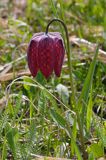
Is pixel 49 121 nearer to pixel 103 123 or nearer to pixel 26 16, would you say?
pixel 103 123

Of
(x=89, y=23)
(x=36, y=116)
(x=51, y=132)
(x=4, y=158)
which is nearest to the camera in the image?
(x=4, y=158)

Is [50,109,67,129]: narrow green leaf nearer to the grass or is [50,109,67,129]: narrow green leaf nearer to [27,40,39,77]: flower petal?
the grass

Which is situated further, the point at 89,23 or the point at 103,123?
Result: the point at 89,23

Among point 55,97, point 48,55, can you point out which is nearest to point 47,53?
point 48,55

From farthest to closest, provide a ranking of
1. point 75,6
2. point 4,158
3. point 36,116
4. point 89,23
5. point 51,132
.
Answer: point 75,6 → point 89,23 → point 36,116 → point 51,132 → point 4,158

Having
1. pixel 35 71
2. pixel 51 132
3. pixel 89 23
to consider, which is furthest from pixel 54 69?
pixel 89 23

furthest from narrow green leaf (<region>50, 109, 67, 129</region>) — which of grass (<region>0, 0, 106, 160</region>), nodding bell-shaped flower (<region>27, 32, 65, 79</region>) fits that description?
nodding bell-shaped flower (<region>27, 32, 65, 79</region>)

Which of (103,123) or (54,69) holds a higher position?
(54,69)
